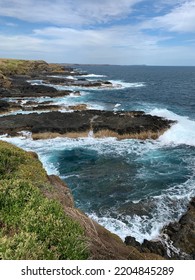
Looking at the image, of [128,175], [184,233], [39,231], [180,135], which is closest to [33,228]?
[39,231]

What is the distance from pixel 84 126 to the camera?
118 ft

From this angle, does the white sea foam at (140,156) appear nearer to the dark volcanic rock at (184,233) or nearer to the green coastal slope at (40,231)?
the dark volcanic rock at (184,233)

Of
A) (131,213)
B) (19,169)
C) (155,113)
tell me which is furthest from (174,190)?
(155,113)

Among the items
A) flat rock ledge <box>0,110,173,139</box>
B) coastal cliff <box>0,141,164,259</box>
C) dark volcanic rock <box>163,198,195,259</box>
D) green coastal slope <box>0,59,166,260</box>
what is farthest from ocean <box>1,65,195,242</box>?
coastal cliff <box>0,141,164,259</box>

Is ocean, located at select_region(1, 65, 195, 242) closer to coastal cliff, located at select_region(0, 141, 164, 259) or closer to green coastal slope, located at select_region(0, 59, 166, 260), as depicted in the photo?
green coastal slope, located at select_region(0, 59, 166, 260)

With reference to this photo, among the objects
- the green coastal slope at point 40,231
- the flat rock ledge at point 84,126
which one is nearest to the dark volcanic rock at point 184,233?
the green coastal slope at point 40,231

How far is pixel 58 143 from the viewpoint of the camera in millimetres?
32656

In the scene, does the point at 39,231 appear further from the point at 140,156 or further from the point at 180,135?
the point at 180,135

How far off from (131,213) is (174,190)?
197 inches

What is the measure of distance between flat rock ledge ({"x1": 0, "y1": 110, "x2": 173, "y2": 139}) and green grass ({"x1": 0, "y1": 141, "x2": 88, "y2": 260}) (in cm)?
2587

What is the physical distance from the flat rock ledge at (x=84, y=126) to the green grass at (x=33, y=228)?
84.9ft

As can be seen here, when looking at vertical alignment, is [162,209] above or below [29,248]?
below

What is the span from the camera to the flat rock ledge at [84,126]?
114 ft
